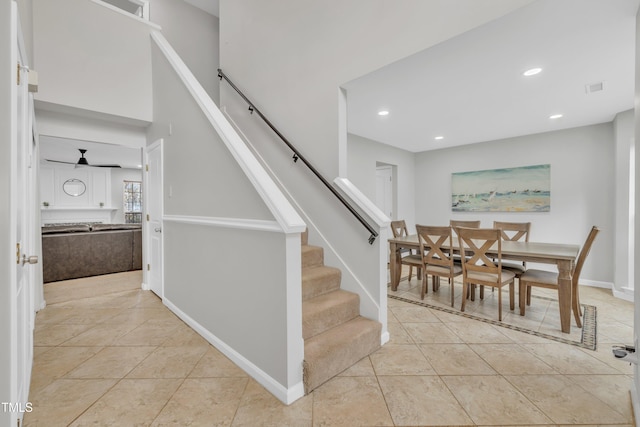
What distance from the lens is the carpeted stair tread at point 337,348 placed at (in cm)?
178

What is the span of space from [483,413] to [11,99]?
280cm

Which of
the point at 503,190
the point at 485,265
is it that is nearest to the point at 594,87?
the point at 485,265

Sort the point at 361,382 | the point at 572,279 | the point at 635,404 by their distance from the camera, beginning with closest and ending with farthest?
the point at 635,404 < the point at 361,382 < the point at 572,279

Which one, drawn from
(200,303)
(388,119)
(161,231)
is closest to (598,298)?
(388,119)

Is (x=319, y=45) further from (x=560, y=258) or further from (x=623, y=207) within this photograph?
(x=623, y=207)

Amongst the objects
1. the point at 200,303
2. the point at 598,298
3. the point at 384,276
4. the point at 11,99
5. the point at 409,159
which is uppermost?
the point at 409,159

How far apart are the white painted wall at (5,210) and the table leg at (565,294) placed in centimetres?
372

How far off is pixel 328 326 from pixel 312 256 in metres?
0.69

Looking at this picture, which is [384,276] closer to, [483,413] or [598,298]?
[483,413]

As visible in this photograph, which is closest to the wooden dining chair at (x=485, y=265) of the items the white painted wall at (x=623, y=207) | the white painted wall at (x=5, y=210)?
the white painted wall at (x=623, y=207)

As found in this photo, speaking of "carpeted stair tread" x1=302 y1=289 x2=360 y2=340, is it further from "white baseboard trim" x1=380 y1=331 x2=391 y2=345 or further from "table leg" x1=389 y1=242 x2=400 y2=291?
"table leg" x1=389 y1=242 x2=400 y2=291

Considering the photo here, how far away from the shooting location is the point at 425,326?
2.72 m

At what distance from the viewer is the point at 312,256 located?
104 inches

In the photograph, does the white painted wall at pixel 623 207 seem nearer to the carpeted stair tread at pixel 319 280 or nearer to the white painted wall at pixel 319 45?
the white painted wall at pixel 319 45
